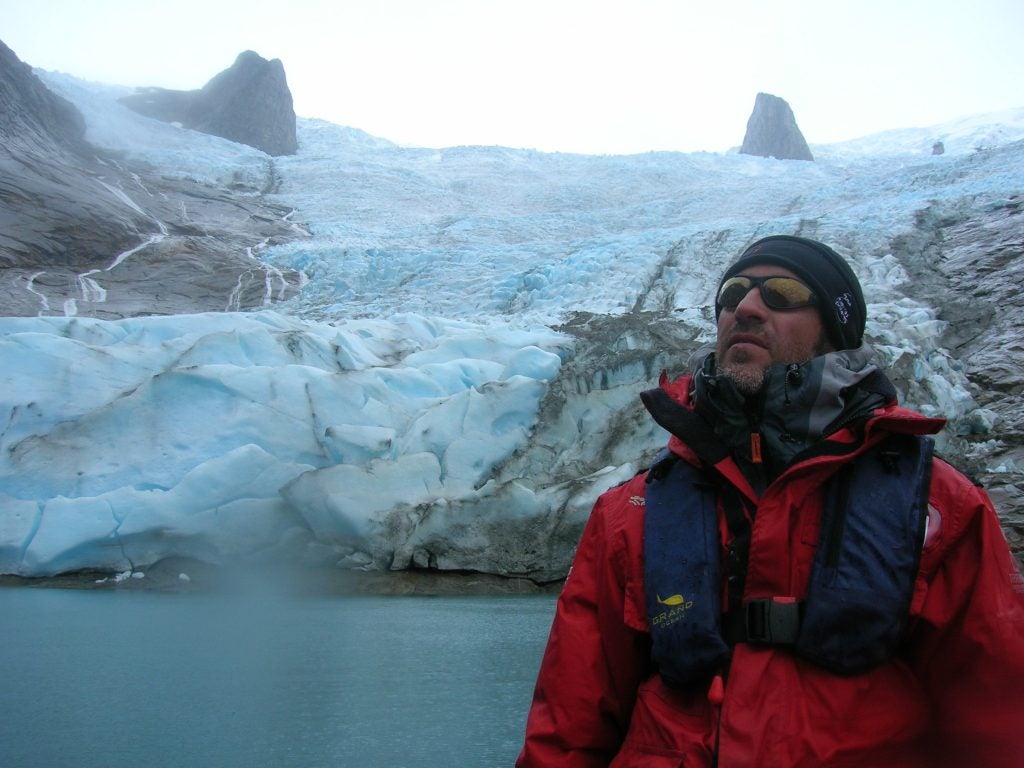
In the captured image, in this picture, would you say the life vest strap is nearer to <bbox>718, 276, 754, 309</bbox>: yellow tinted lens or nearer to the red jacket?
the red jacket

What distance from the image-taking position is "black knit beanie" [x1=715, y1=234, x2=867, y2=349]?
1.31m

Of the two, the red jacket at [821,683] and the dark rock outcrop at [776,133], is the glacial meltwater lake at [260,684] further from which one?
the dark rock outcrop at [776,133]

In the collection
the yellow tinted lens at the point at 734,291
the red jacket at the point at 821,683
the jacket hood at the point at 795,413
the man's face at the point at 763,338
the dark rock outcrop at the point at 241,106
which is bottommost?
the red jacket at the point at 821,683

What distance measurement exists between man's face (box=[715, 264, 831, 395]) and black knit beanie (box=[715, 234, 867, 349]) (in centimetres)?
2

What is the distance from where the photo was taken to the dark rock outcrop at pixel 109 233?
43.7 ft

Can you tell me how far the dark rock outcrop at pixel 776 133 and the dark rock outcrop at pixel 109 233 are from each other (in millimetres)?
21760

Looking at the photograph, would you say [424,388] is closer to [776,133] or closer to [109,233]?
[109,233]

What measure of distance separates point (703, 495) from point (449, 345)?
29.7 ft

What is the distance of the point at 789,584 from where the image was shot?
3.74 ft

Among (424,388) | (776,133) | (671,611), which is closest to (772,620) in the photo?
(671,611)

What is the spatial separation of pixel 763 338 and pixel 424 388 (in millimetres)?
8132

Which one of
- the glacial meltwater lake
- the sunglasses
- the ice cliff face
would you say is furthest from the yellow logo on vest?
the ice cliff face

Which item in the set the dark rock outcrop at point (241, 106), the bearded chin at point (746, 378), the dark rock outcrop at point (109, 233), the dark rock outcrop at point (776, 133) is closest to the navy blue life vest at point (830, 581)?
the bearded chin at point (746, 378)

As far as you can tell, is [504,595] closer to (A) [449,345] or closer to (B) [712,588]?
(A) [449,345]
